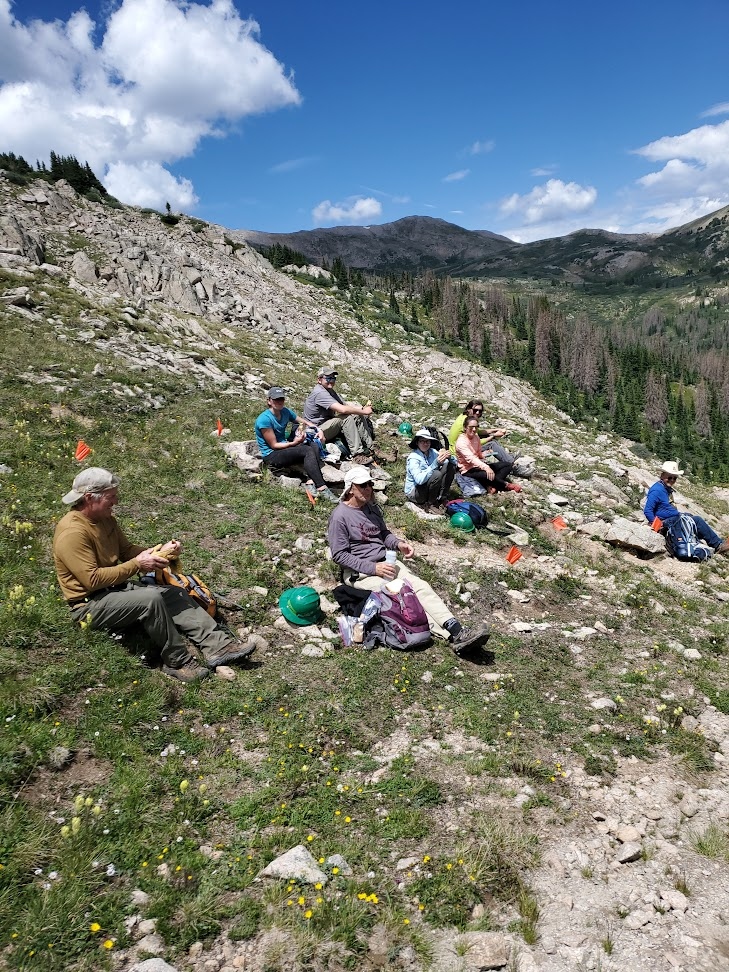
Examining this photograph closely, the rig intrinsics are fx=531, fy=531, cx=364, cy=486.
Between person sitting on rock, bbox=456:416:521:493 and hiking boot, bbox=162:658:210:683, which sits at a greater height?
person sitting on rock, bbox=456:416:521:493

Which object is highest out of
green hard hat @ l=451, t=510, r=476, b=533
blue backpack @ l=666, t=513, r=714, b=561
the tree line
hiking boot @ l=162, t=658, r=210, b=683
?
the tree line

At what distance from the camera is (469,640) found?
784cm

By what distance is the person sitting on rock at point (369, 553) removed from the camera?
8305 millimetres

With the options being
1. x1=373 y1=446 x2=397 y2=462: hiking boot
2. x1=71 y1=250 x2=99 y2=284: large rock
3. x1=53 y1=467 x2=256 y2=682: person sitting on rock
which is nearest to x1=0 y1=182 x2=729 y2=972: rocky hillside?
x1=53 y1=467 x2=256 y2=682: person sitting on rock

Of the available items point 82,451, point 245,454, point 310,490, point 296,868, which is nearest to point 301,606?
point 296,868

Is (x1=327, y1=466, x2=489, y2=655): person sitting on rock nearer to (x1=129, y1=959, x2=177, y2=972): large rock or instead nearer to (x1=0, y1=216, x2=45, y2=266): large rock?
(x1=129, y1=959, x2=177, y2=972): large rock

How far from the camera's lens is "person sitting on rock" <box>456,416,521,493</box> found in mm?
14188

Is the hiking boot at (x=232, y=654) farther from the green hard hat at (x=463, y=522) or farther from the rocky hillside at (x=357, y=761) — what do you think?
the green hard hat at (x=463, y=522)

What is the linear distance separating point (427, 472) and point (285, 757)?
25.8ft

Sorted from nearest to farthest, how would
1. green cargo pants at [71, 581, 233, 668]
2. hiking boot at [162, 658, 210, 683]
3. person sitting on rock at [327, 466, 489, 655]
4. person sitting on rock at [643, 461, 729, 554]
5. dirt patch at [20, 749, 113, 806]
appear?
dirt patch at [20, 749, 113, 806], green cargo pants at [71, 581, 233, 668], hiking boot at [162, 658, 210, 683], person sitting on rock at [327, 466, 489, 655], person sitting on rock at [643, 461, 729, 554]

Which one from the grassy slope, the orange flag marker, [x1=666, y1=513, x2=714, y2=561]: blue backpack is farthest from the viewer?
[x1=666, y1=513, x2=714, y2=561]: blue backpack

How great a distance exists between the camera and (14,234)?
2825cm

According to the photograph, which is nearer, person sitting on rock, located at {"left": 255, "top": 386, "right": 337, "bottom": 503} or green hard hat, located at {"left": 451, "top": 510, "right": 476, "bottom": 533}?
green hard hat, located at {"left": 451, "top": 510, "right": 476, "bottom": 533}

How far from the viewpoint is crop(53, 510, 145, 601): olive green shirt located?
650 centimetres
